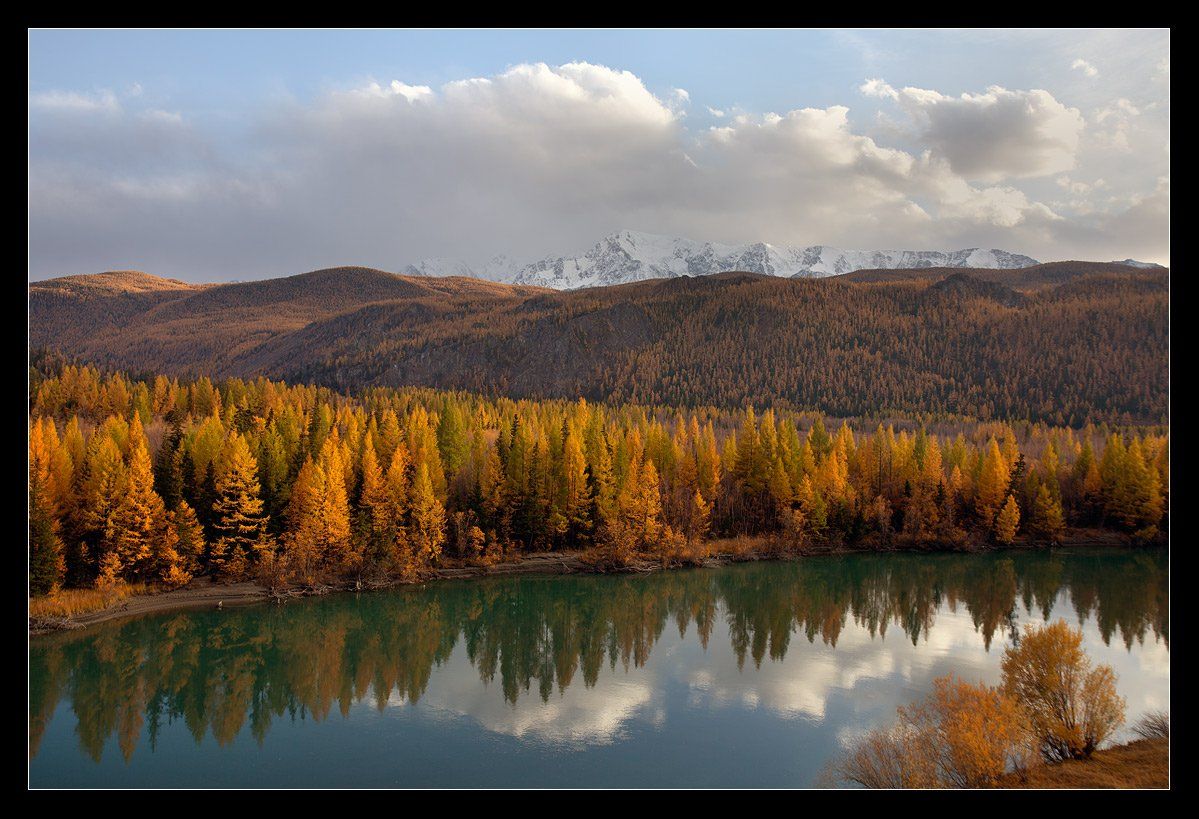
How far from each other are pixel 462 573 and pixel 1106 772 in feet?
113

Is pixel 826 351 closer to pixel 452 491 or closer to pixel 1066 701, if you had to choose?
pixel 452 491

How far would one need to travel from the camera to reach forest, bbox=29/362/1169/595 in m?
37.8

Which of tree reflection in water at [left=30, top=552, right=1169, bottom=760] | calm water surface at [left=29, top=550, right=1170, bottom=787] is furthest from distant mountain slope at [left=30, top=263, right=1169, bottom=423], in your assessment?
calm water surface at [left=29, top=550, right=1170, bottom=787]

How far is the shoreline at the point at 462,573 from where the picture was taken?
3494 centimetres

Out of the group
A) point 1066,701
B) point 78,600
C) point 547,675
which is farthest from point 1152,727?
point 78,600

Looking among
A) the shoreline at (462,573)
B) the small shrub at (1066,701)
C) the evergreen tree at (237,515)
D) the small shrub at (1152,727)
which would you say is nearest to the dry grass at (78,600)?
the shoreline at (462,573)

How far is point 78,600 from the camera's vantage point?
34.3 m

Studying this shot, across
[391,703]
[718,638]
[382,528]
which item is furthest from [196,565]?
[718,638]

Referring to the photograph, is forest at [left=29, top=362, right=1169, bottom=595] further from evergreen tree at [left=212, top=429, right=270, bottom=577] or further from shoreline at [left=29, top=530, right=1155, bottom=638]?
shoreline at [left=29, top=530, right=1155, bottom=638]

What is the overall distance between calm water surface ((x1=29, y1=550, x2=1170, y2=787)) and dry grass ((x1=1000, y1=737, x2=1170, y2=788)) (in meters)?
5.24

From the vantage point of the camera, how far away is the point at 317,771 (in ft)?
67.4
